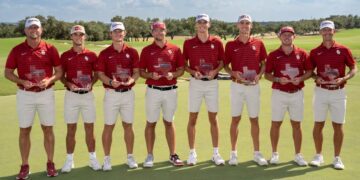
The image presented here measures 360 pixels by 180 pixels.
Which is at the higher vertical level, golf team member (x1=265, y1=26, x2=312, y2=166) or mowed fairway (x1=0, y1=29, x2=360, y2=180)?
golf team member (x1=265, y1=26, x2=312, y2=166)

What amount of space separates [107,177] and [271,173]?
2620mm

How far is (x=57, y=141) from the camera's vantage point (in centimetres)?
884

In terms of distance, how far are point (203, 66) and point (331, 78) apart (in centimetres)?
213

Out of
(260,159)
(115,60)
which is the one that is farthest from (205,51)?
(260,159)

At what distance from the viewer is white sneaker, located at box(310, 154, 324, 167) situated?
23.2ft

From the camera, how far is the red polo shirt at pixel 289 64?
23.3 feet

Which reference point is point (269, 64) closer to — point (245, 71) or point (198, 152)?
point (245, 71)

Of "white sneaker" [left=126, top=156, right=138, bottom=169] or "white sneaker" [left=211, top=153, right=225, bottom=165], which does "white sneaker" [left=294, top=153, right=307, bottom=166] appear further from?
"white sneaker" [left=126, top=156, right=138, bottom=169]

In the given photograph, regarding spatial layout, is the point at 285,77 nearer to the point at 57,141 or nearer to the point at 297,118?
the point at 297,118

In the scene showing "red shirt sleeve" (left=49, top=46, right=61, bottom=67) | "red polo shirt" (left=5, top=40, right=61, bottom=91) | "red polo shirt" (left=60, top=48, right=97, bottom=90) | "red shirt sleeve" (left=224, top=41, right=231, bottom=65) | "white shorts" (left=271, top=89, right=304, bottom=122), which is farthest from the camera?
"red shirt sleeve" (left=224, top=41, right=231, bottom=65)

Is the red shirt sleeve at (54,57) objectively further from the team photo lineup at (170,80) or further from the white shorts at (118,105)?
the white shorts at (118,105)

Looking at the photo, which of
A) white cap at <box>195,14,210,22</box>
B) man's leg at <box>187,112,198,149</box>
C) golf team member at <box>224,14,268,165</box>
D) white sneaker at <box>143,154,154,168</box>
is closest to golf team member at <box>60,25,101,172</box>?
white sneaker at <box>143,154,154,168</box>

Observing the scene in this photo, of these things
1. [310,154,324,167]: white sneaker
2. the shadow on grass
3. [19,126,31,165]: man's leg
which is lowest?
the shadow on grass

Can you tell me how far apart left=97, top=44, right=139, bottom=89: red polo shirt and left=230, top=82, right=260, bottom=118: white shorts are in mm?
1798
